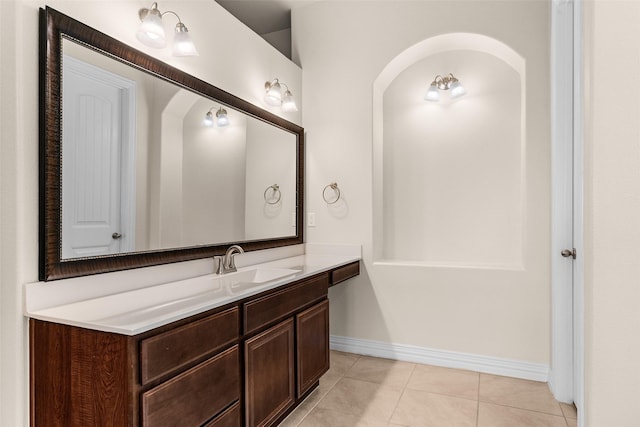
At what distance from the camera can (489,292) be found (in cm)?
272

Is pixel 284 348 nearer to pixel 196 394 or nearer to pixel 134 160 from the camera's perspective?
pixel 196 394

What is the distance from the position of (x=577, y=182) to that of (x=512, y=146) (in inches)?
30.3

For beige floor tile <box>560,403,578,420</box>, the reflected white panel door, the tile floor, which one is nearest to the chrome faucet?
the reflected white panel door

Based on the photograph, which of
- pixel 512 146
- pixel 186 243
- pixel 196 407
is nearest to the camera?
pixel 196 407

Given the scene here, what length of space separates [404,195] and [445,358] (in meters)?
1.32

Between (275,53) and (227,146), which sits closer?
(227,146)

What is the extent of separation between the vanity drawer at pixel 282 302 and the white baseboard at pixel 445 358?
0.90 metres

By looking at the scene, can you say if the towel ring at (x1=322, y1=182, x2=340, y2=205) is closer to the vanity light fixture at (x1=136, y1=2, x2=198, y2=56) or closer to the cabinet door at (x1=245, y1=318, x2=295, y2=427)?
the cabinet door at (x1=245, y1=318, x2=295, y2=427)

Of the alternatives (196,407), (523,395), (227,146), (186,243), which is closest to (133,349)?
(196,407)

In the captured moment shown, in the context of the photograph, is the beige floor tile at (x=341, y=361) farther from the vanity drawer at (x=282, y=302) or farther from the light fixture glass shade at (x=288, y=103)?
the light fixture glass shade at (x=288, y=103)

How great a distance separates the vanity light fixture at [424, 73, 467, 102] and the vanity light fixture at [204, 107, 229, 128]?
1.64 metres

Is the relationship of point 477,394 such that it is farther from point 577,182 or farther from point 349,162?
point 349,162

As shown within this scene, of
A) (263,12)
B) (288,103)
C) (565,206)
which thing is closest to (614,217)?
(565,206)

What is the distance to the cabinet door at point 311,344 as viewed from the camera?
2.16 meters
